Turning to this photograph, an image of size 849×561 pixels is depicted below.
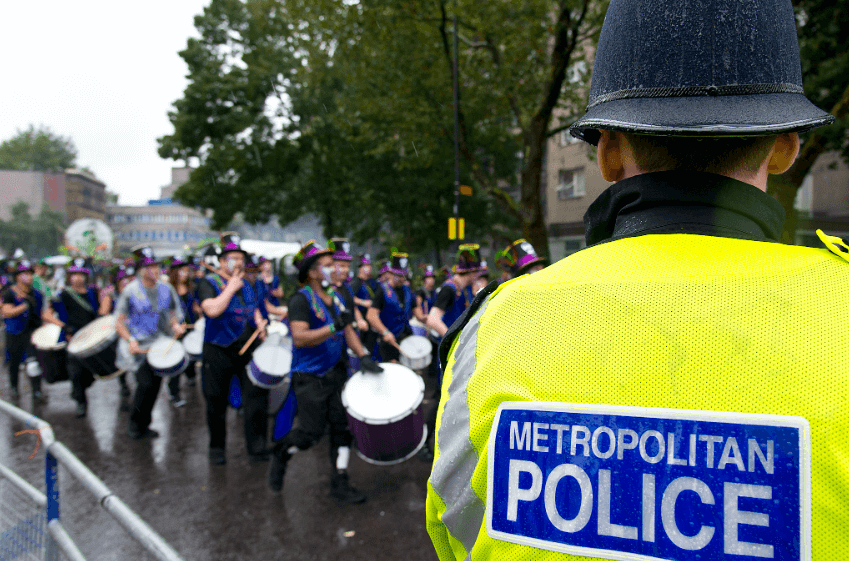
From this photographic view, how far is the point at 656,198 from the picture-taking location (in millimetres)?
958

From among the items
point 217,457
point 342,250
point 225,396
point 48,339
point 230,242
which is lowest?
point 217,457

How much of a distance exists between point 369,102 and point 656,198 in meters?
16.8

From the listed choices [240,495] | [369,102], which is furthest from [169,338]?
[369,102]

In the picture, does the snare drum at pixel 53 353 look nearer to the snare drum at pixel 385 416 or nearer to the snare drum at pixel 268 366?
the snare drum at pixel 268 366

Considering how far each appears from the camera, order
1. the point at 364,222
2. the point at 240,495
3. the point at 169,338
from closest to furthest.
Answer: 1. the point at 240,495
2. the point at 169,338
3. the point at 364,222

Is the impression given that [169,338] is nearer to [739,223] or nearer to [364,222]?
[739,223]

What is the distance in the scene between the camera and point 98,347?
7.43 metres

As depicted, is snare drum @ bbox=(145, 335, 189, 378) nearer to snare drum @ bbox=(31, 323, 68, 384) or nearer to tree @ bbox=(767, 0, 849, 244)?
snare drum @ bbox=(31, 323, 68, 384)

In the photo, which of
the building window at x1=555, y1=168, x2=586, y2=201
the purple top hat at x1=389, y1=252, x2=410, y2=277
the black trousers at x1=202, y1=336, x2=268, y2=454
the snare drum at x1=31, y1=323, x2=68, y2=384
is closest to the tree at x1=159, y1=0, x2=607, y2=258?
the building window at x1=555, y1=168, x2=586, y2=201

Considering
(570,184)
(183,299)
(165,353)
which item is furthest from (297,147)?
(165,353)

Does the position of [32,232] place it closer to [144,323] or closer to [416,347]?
[144,323]

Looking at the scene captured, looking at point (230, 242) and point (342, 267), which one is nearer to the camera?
point (230, 242)

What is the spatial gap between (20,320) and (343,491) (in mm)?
8316

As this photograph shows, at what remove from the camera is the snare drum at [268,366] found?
5.82 meters
